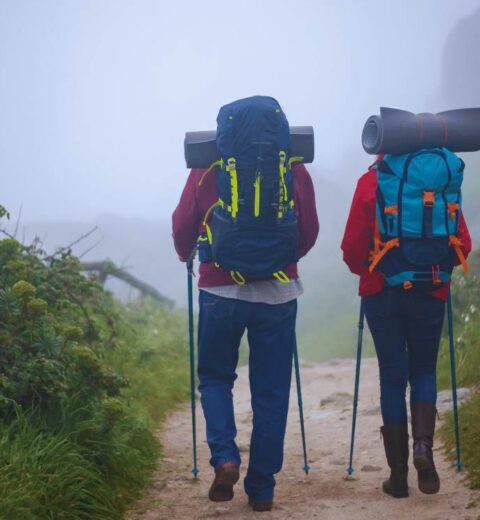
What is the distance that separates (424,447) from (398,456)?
211 mm

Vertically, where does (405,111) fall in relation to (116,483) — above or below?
above

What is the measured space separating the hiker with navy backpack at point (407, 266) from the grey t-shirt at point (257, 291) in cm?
46

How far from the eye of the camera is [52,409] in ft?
16.7

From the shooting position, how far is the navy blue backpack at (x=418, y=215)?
4809mm

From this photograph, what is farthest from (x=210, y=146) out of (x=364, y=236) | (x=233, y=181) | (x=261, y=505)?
(x=261, y=505)

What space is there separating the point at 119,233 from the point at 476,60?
1129 inches

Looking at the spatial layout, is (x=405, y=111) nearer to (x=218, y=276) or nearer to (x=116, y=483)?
(x=218, y=276)

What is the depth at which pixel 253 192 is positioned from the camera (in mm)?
4660

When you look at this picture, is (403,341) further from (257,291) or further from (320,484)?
(320,484)

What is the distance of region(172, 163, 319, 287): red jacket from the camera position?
16.1 ft

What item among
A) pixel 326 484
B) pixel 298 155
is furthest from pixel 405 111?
pixel 326 484

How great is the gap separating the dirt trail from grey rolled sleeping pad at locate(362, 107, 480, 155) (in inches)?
78.2

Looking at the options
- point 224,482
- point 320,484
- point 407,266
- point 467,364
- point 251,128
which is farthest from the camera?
point 467,364

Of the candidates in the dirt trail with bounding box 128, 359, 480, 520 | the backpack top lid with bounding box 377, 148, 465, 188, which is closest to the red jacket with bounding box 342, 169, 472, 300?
the backpack top lid with bounding box 377, 148, 465, 188
